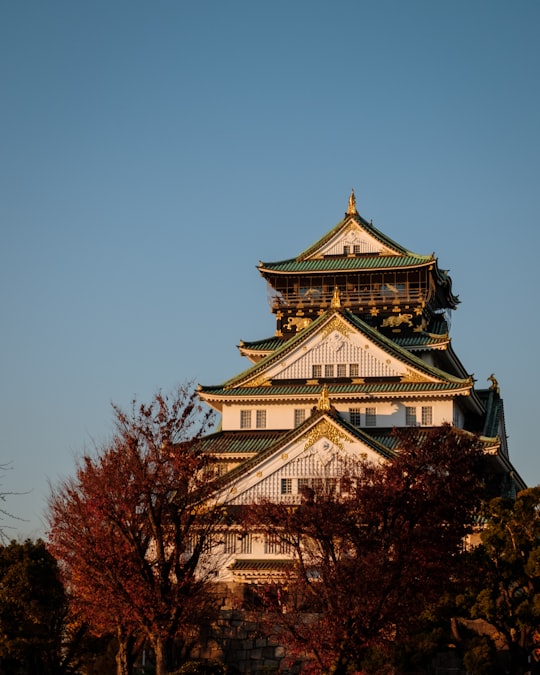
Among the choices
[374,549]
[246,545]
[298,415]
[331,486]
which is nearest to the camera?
[374,549]

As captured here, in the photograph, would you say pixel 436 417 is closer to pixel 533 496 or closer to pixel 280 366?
pixel 280 366

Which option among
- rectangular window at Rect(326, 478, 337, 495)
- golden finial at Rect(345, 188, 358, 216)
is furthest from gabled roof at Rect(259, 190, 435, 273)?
rectangular window at Rect(326, 478, 337, 495)

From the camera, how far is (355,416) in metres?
61.9

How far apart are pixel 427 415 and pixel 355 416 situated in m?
3.76

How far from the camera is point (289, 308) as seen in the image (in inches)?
2776

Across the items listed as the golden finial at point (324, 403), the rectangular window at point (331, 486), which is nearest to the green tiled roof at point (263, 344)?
the golden finial at point (324, 403)

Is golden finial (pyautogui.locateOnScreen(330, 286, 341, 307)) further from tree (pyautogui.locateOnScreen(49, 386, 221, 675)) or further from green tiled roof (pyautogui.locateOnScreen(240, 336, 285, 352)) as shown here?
tree (pyautogui.locateOnScreen(49, 386, 221, 675))

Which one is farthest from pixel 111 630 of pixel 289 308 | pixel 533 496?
A: pixel 289 308

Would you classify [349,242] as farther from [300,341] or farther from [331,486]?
[331,486]

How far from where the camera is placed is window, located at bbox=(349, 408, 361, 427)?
61.9 metres

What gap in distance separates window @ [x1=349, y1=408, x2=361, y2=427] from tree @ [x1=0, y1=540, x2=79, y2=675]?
67.5ft

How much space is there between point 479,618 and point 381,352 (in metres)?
21.1

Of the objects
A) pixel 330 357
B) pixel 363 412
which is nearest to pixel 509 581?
pixel 363 412

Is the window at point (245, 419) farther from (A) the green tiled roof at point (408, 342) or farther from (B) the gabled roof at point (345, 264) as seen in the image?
(B) the gabled roof at point (345, 264)
